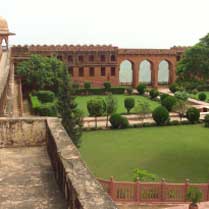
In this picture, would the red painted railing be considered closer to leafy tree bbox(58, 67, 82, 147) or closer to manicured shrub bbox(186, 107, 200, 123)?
leafy tree bbox(58, 67, 82, 147)

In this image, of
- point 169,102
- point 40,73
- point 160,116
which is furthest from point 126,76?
point 160,116

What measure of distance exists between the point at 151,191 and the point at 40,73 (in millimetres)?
21433

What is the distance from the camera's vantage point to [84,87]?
36031mm

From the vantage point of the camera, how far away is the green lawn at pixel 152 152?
1306cm

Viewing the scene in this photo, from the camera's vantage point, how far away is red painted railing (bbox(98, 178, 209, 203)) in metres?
10.3

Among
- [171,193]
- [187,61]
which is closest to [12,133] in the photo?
[171,193]

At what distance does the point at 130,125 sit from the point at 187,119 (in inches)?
150

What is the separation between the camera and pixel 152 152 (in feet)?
51.5

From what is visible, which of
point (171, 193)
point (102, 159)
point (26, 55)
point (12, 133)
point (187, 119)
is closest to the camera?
point (12, 133)

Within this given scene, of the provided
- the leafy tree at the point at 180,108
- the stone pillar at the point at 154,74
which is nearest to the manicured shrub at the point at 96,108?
the leafy tree at the point at 180,108

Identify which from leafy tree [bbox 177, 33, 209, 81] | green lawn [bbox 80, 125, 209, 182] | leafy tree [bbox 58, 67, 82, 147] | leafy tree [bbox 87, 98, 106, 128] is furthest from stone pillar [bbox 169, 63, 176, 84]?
leafy tree [bbox 58, 67, 82, 147]

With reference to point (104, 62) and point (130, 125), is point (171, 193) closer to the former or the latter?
point (130, 125)

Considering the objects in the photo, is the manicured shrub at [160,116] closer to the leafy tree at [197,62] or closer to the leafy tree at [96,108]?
the leafy tree at [96,108]

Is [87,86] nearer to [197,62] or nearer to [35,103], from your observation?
[35,103]
